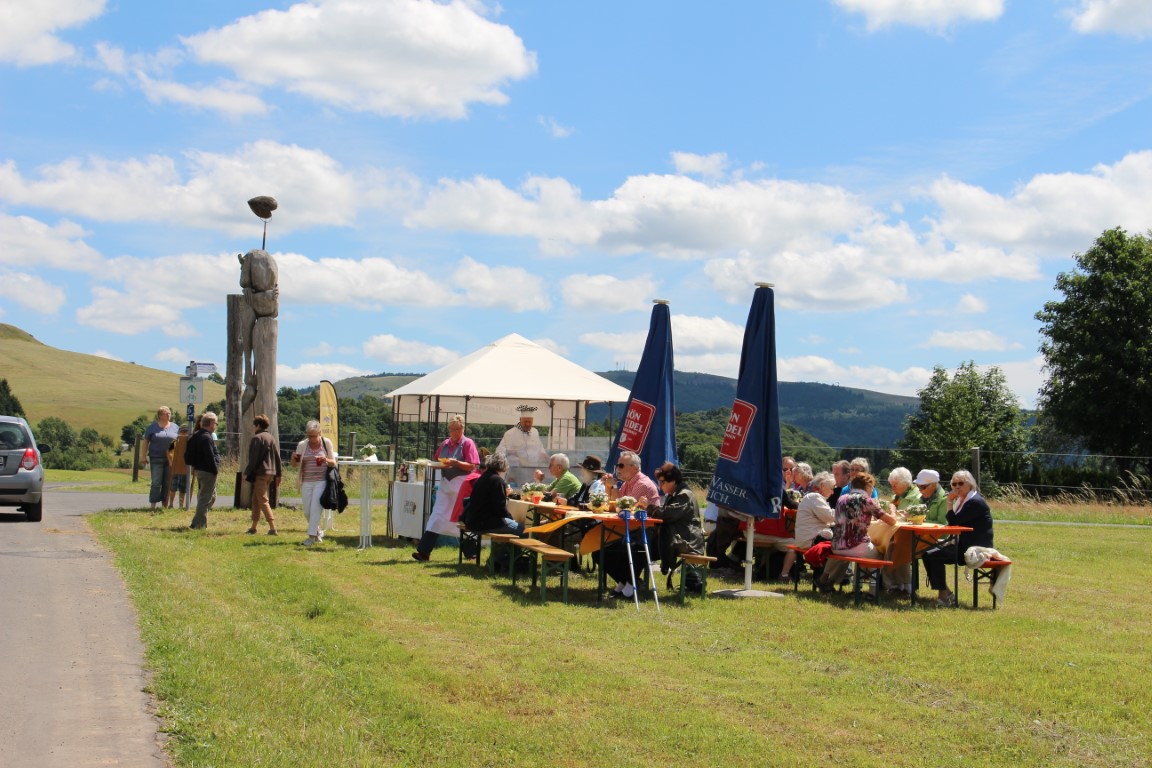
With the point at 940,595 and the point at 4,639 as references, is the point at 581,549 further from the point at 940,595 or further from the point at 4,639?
the point at 4,639

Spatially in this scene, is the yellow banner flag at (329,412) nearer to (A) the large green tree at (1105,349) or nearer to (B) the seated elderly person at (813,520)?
(B) the seated elderly person at (813,520)

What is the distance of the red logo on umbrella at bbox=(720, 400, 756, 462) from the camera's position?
11297mm

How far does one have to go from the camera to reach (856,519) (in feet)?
37.9

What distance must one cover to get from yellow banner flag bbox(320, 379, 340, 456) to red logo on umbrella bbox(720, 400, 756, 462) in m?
9.49

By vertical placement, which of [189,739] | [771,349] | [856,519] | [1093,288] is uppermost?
[1093,288]

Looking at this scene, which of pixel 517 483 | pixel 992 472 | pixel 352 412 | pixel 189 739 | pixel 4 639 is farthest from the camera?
pixel 352 412

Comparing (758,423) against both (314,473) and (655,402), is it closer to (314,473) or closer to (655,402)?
(655,402)

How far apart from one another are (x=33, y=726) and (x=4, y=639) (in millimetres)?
2445

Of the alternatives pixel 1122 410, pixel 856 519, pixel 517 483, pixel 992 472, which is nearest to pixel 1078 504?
pixel 992 472

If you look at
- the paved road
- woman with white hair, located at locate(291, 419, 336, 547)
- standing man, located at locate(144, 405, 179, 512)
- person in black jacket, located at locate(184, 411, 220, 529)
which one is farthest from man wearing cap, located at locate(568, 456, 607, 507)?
standing man, located at locate(144, 405, 179, 512)

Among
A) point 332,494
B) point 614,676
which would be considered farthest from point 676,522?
point 332,494

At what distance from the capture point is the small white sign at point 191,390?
2194 cm

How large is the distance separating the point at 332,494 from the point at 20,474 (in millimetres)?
5065

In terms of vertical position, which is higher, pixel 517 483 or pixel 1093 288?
pixel 1093 288
